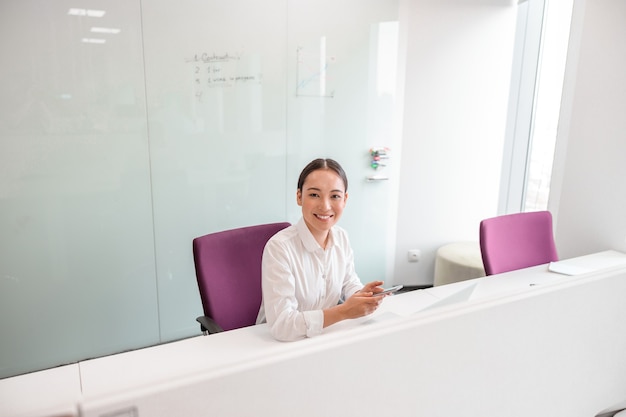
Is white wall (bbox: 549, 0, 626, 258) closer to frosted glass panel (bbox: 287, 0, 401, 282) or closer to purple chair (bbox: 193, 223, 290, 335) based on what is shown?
frosted glass panel (bbox: 287, 0, 401, 282)

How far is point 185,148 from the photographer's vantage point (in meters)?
2.81

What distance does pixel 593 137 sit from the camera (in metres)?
2.20

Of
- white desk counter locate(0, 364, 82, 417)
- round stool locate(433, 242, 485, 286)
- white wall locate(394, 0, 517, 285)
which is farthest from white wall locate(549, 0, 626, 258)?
white desk counter locate(0, 364, 82, 417)

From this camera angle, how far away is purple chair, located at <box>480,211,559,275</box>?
2.04 meters

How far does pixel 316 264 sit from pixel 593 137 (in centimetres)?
164

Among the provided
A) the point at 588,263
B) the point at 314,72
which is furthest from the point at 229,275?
the point at 314,72

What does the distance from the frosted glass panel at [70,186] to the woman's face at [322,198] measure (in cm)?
160

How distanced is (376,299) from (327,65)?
2.33m

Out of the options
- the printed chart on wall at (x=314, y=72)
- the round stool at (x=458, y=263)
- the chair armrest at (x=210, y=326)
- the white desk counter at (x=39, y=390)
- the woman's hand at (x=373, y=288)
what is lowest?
the round stool at (x=458, y=263)

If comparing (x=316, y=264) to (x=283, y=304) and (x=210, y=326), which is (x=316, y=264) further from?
(x=210, y=326)

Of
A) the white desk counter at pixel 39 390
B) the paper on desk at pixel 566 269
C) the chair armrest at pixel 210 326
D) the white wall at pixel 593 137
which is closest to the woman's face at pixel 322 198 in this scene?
the chair armrest at pixel 210 326

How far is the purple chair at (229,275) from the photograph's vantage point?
1.74 metres

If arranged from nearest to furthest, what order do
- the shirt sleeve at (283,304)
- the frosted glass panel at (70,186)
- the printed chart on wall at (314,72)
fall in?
1. the shirt sleeve at (283,304)
2. the frosted glass panel at (70,186)
3. the printed chart on wall at (314,72)

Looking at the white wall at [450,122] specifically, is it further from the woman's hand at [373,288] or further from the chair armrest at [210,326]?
the woman's hand at [373,288]
